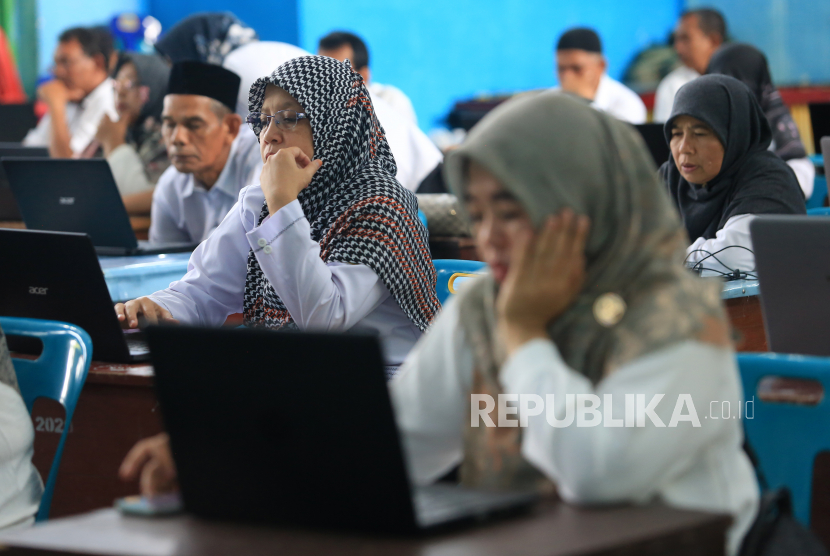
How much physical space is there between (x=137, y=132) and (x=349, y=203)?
2541 millimetres

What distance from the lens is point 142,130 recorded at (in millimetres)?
4242

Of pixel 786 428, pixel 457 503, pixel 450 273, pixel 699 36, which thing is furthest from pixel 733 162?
pixel 699 36

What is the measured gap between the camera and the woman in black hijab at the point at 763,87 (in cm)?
389

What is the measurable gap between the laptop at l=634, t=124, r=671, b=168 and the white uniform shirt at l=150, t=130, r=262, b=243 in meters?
1.22

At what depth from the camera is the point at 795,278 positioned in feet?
5.38

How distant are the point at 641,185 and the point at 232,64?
2713 mm

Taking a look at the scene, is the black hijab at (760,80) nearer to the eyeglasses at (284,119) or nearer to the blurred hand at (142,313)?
the eyeglasses at (284,119)

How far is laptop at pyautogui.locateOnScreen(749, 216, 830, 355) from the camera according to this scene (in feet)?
5.22

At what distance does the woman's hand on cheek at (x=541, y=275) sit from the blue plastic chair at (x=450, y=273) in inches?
43.6

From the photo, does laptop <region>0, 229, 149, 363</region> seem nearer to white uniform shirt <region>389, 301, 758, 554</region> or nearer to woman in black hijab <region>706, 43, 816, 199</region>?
Result: white uniform shirt <region>389, 301, 758, 554</region>

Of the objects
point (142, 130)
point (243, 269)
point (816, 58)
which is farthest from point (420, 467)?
point (816, 58)

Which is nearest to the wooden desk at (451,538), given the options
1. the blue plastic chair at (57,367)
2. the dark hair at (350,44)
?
the blue plastic chair at (57,367)

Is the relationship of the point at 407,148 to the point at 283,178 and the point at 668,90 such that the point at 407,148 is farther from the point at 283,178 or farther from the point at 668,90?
the point at 668,90

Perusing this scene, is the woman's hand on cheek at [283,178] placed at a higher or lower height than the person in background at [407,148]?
higher
